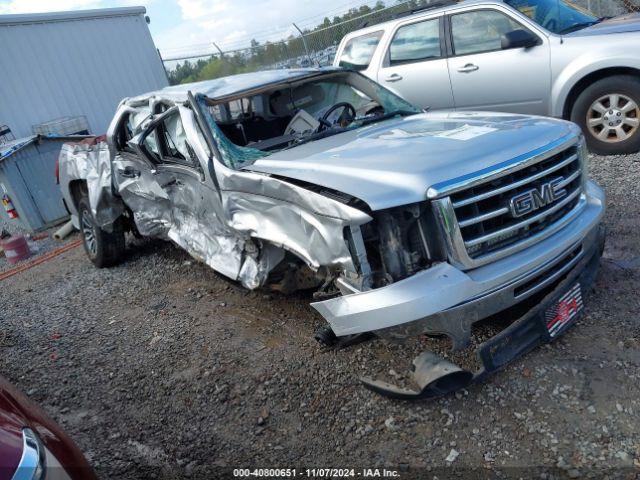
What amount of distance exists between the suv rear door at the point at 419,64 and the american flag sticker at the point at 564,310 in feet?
13.3

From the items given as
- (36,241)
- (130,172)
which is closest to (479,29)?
(130,172)

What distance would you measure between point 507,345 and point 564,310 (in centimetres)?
44

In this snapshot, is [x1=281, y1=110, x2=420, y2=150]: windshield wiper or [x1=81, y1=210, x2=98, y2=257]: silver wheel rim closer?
[x1=281, y1=110, x2=420, y2=150]: windshield wiper

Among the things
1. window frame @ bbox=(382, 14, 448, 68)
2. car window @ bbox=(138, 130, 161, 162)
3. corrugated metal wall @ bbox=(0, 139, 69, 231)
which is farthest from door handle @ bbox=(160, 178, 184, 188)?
corrugated metal wall @ bbox=(0, 139, 69, 231)

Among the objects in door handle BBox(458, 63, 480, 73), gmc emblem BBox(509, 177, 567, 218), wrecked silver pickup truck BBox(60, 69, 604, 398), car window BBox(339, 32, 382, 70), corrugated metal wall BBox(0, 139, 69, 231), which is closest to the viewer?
wrecked silver pickup truck BBox(60, 69, 604, 398)

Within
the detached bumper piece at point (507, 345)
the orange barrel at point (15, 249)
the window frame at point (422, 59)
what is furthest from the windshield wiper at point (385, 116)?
the orange barrel at point (15, 249)

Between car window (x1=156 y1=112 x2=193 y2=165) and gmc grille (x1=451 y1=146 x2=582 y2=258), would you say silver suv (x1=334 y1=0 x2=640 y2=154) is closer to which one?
gmc grille (x1=451 y1=146 x2=582 y2=258)

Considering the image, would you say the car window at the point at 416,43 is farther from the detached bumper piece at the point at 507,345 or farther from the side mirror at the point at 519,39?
the detached bumper piece at the point at 507,345

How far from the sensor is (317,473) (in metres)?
2.29

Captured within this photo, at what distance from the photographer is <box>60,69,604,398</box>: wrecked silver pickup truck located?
2328mm

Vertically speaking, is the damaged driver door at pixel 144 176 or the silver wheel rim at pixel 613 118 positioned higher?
the damaged driver door at pixel 144 176

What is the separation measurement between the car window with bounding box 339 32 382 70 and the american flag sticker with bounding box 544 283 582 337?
498cm

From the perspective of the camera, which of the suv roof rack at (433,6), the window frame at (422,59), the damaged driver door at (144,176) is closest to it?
the damaged driver door at (144,176)

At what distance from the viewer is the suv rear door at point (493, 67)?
555cm
